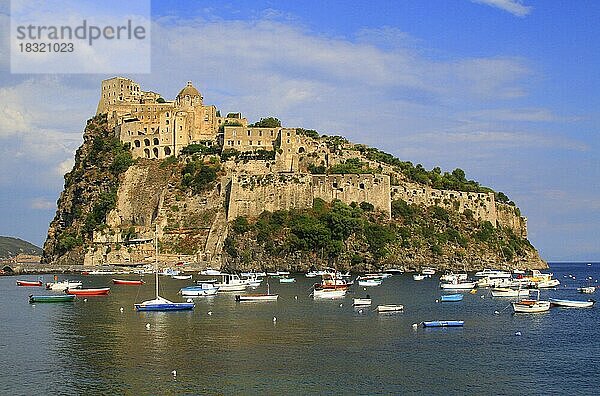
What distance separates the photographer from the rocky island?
78.3m

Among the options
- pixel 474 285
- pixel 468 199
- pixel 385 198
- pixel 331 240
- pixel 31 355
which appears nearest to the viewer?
pixel 31 355

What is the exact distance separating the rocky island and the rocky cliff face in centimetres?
13

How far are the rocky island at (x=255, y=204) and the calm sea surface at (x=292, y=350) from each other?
29.5m

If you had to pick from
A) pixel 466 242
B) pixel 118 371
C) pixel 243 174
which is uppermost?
pixel 243 174

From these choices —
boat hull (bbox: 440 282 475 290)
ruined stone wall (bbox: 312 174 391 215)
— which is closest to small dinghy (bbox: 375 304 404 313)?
boat hull (bbox: 440 282 475 290)

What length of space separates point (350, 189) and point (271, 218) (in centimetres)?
959

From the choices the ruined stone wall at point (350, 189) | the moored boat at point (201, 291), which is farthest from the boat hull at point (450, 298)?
the ruined stone wall at point (350, 189)

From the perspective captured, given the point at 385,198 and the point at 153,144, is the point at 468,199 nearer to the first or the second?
the point at 385,198

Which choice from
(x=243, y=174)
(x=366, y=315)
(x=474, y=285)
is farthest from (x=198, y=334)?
(x=243, y=174)

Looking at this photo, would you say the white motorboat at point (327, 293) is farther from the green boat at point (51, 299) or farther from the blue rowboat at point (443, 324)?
the green boat at point (51, 299)

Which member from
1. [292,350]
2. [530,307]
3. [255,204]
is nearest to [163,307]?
[292,350]

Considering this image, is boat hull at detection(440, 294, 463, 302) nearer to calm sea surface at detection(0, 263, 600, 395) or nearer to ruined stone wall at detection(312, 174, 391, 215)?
calm sea surface at detection(0, 263, 600, 395)

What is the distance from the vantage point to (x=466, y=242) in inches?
3361

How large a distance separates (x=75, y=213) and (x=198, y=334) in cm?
6083
